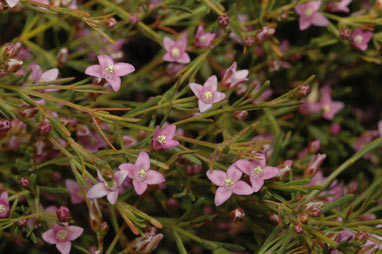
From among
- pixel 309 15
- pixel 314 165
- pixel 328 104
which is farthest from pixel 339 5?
pixel 314 165

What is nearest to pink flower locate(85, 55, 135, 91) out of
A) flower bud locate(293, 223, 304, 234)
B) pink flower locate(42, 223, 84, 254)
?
pink flower locate(42, 223, 84, 254)

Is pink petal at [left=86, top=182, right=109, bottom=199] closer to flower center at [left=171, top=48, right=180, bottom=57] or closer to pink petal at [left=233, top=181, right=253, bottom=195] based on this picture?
pink petal at [left=233, top=181, right=253, bottom=195]

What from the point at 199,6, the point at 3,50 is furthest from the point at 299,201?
the point at 3,50

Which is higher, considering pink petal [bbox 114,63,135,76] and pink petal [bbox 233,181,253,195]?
pink petal [bbox 114,63,135,76]

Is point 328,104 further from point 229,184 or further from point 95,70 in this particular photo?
point 95,70

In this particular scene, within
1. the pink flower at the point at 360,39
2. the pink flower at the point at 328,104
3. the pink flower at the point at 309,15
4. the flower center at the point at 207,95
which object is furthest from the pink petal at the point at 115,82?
the pink flower at the point at 328,104

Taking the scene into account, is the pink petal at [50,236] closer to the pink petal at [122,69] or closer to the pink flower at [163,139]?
the pink flower at [163,139]

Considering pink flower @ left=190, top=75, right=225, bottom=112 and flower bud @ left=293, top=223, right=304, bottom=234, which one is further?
pink flower @ left=190, top=75, right=225, bottom=112
